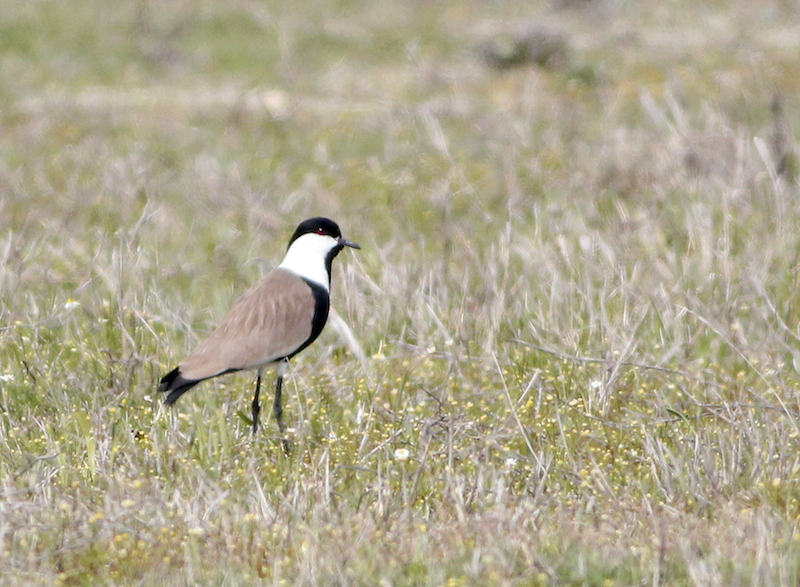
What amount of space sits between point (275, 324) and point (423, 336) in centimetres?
101

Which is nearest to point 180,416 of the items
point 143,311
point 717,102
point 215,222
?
point 143,311

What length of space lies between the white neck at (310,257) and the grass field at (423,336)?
438 millimetres

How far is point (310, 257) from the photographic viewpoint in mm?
5527

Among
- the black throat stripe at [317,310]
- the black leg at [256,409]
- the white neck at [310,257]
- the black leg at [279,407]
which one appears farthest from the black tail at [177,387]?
the white neck at [310,257]

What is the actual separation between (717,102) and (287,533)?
7.86 meters

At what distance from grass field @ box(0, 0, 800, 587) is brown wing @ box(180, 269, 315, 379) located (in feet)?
0.74

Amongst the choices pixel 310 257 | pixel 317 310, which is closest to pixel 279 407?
pixel 317 310

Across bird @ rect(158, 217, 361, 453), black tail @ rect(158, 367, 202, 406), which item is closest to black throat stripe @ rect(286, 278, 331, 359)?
bird @ rect(158, 217, 361, 453)

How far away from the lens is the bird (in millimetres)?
4918

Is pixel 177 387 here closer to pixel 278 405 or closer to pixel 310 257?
pixel 278 405

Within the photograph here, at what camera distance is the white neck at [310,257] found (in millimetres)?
5480

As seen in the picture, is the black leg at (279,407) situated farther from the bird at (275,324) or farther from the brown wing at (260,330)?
the brown wing at (260,330)

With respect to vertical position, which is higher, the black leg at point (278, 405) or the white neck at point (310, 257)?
the white neck at point (310, 257)

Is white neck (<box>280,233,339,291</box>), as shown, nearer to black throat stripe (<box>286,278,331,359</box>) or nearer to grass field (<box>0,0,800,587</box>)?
black throat stripe (<box>286,278,331,359</box>)
